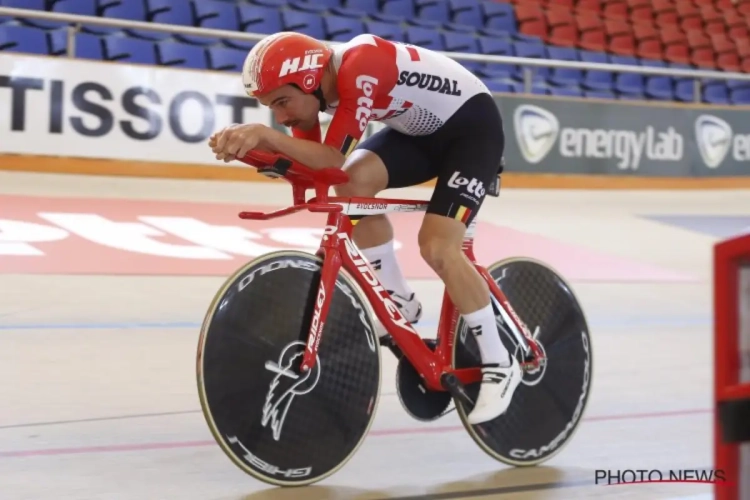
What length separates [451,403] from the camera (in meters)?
3.38

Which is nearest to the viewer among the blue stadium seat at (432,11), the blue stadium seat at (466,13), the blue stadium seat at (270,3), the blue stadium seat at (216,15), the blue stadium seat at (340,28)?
the blue stadium seat at (216,15)

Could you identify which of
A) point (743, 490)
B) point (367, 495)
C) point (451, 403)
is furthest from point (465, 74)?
point (743, 490)

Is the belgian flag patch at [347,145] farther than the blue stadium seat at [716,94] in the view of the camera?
No

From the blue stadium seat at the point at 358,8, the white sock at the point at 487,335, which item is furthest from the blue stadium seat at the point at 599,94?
the white sock at the point at 487,335

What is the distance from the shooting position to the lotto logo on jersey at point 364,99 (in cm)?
275

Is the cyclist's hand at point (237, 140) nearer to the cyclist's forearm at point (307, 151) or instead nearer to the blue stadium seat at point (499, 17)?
the cyclist's forearm at point (307, 151)

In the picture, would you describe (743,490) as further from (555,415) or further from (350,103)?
(555,415)

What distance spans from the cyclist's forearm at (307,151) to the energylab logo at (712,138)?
9740 millimetres

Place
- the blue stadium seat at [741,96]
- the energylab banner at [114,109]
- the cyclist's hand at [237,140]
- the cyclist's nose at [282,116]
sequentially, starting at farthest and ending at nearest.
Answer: the blue stadium seat at [741,96], the energylab banner at [114,109], the cyclist's nose at [282,116], the cyclist's hand at [237,140]

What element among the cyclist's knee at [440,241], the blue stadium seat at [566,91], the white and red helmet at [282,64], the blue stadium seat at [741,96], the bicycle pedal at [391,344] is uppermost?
the blue stadium seat at [741,96]

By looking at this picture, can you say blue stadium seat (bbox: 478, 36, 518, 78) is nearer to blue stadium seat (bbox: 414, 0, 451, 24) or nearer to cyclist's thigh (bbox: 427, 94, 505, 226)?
blue stadium seat (bbox: 414, 0, 451, 24)

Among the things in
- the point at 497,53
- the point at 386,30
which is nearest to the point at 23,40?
the point at 386,30

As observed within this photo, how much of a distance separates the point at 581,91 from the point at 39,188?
642cm

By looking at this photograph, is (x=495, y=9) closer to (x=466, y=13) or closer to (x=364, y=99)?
(x=466, y=13)
